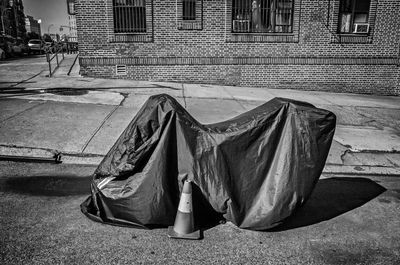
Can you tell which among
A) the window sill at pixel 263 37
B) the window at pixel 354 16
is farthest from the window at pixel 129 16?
the window at pixel 354 16

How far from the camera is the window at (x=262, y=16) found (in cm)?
1202

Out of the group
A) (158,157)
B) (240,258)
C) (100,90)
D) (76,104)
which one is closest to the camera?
(240,258)

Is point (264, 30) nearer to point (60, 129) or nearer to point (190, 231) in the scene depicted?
point (60, 129)

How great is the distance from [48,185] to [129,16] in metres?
8.61

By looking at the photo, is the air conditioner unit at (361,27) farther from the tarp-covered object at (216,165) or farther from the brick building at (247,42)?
the tarp-covered object at (216,165)

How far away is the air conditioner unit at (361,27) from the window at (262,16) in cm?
244

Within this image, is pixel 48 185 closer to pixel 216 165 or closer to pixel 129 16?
pixel 216 165

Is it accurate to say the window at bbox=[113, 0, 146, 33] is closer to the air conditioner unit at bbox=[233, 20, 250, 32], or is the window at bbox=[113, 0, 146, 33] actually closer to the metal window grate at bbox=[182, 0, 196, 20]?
the metal window grate at bbox=[182, 0, 196, 20]

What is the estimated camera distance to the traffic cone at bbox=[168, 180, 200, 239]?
130 inches

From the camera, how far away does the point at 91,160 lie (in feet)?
18.2

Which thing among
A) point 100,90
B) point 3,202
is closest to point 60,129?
point 3,202

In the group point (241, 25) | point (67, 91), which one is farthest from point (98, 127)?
point (241, 25)

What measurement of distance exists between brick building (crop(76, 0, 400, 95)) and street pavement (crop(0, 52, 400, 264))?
2983 mm

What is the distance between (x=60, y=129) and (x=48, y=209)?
2.97 meters
